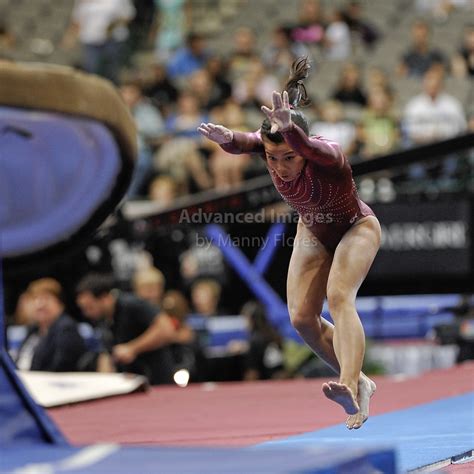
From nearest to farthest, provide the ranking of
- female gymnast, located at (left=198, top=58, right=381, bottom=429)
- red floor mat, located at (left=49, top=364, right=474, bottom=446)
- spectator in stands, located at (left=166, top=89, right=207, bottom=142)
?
female gymnast, located at (left=198, top=58, right=381, bottom=429) < red floor mat, located at (left=49, top=364, right=474, bottom=446) < spectator in stands, located at (left=166, top=89, right=207, bottom=142)

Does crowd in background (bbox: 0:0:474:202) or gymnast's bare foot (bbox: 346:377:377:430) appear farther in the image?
crowd in background (bbox: 0:0:474:202)

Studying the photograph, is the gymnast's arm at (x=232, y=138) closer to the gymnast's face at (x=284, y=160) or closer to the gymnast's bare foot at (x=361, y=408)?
the gymnast's face at (x=284, y=160)

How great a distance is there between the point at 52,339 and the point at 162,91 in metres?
4.51

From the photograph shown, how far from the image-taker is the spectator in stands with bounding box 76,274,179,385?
24.8 ft

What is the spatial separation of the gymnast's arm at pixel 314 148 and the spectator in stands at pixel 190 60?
8.14 m

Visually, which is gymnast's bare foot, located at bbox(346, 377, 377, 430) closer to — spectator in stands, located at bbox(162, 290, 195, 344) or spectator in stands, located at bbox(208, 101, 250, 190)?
spectator in stands, located at bbox(162, 290, 195, 344)

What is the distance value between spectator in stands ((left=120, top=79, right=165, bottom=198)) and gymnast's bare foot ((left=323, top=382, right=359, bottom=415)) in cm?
535

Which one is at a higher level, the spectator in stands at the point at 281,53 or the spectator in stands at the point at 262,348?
the spectator in stands at the point at 281,53

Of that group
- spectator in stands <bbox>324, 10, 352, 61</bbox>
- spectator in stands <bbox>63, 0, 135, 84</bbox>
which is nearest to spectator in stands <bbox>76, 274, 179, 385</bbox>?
spectator in stands <bbox>63, 0, 135, 84</bbox>

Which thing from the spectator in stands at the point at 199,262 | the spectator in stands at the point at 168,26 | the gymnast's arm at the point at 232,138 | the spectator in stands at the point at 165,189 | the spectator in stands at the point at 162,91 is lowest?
the gymnast's arm at the point at 232,138

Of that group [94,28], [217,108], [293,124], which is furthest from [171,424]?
[94,28]

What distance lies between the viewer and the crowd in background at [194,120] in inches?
303

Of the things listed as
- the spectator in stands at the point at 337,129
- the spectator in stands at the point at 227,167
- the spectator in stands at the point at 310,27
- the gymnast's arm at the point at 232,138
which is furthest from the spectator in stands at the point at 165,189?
the gymnast's arm at the point at 232,138

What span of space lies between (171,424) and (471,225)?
3.53 m
